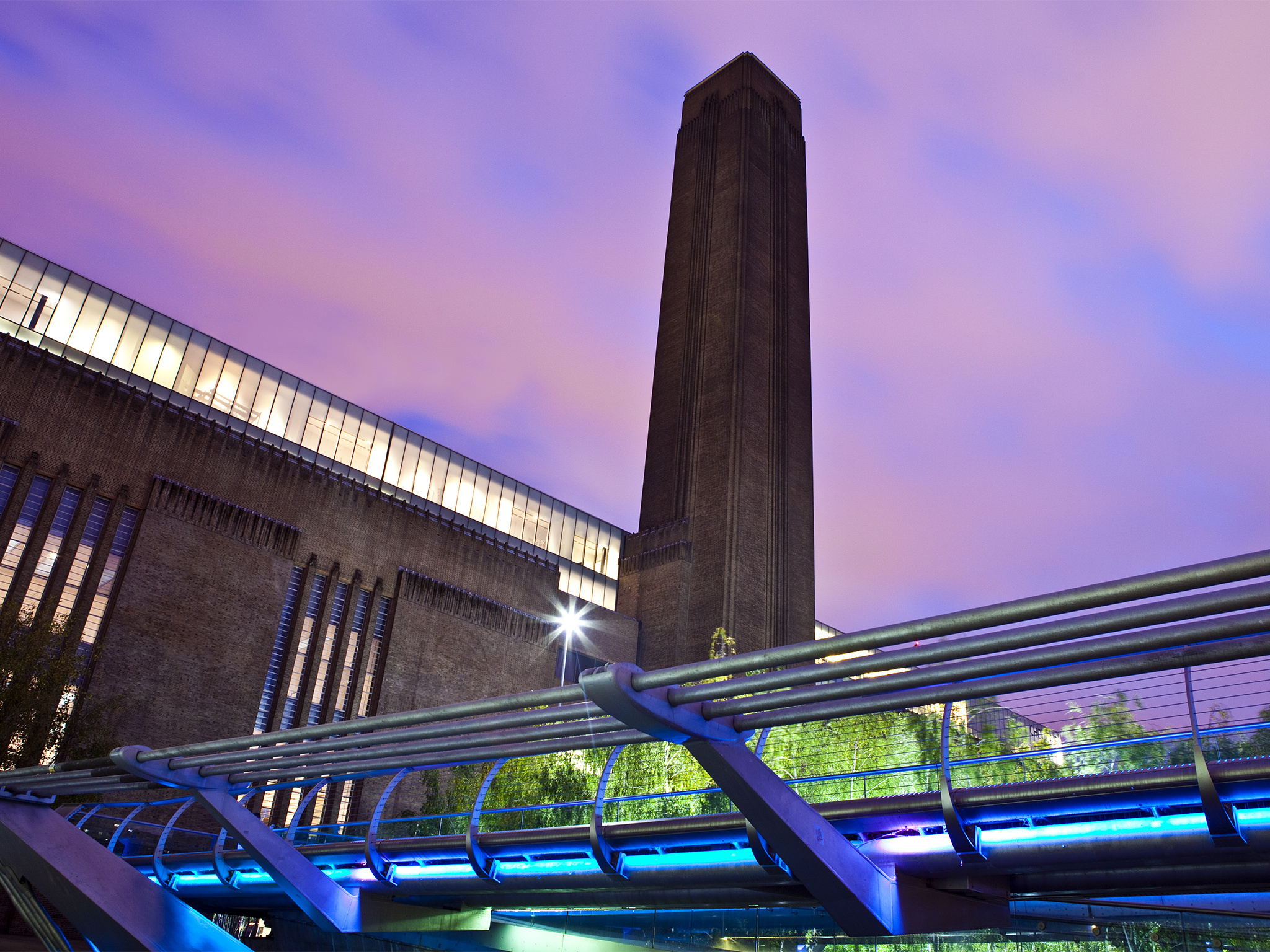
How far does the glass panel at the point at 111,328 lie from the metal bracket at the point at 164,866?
2917cm

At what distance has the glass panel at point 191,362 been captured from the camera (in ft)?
158

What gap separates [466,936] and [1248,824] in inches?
558

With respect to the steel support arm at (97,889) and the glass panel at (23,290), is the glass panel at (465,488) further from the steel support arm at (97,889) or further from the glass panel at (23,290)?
the steel support arm at (97,889)

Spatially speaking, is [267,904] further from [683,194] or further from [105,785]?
[683,194]

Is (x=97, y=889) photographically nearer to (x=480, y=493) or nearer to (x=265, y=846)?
(x=265, y=846)

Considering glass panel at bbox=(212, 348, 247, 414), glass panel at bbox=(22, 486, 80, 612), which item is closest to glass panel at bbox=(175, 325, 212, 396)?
glass panel at bbox=(212, 348, 247, 414)

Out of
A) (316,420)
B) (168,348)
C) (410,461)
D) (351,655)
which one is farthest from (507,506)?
(168,348)

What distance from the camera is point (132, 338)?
155 ft

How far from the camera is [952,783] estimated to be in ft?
38.6

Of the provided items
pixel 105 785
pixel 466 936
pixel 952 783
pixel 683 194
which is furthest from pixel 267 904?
pixel 683 194

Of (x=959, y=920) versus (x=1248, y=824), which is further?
(x=959, y=920)

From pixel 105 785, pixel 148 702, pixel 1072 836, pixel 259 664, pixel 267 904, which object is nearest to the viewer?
pixel 1072 836

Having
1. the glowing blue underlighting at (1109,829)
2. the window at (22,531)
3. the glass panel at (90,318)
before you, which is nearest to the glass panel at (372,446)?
the glass panel at (90,318)

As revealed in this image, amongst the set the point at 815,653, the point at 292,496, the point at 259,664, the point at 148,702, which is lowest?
the point at 815,653
